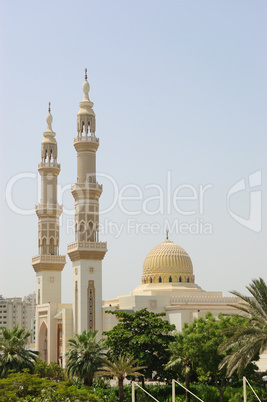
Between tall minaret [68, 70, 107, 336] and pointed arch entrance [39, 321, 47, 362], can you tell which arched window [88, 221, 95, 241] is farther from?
pointed arch entrance [39, 321, 47, 362]

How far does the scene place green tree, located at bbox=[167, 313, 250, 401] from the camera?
3528cm

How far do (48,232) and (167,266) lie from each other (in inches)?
486

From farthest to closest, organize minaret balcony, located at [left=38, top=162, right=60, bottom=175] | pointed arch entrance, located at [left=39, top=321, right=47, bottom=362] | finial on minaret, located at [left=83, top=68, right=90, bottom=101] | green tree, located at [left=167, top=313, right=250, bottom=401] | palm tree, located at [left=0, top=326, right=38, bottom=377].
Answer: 1. minaret balcony, located at [left=38, top=162, right=60, bottom=175]
2. pointed arch entrance, located at [left=39, top=321, right=47, bottom=362]
3. finial on minaret, located at [left=83, top=68, right=90, bottom=101]
4. palm tree, located at [left=0, top=326, right=38, bottom=377]
5. green tree, located at [left=167, top=313, right=250, bottom=401]

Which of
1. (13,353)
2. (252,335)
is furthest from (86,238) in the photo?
(252,335)

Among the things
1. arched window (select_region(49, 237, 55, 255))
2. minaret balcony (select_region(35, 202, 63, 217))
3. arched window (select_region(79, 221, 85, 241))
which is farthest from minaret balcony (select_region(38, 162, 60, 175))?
arched window (select_region(79, 221, 85, 241))

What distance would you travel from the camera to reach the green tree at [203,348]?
116 feet

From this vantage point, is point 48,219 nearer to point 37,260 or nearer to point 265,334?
point 37,260

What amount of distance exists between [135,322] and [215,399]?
6.70 meters

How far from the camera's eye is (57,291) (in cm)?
6294

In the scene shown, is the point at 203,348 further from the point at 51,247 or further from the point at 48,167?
the point at 48,167

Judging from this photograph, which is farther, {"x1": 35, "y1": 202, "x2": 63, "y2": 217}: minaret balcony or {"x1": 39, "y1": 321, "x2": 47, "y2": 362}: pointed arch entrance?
{"x1": 35, "y1": 202, "x2": 63, "y2": 217}: minaret balcony

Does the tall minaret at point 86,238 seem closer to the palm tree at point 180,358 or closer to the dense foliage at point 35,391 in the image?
the palm tree at point 180,358

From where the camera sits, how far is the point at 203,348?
35.2 meters

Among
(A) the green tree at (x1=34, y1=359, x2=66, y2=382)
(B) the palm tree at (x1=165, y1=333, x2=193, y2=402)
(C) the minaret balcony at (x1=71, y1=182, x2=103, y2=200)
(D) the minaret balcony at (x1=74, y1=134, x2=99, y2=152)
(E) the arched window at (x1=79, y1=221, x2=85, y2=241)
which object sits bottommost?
(A) the green tree at (x1=34, y1=359, x2=66, y2=382)
